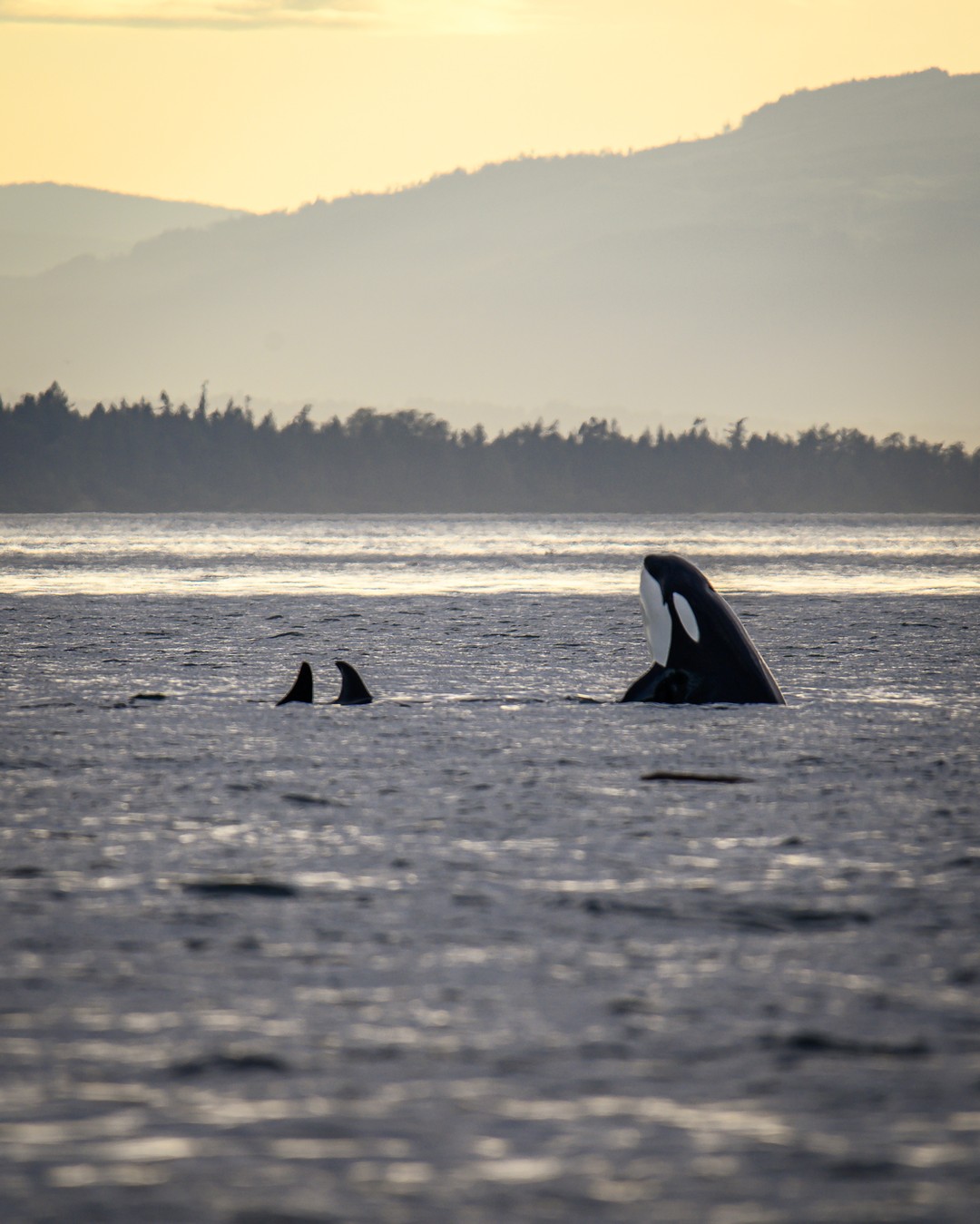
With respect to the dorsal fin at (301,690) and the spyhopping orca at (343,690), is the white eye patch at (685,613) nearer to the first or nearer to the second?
the spyhopping orca at (343,690)

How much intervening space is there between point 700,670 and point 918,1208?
476 inches

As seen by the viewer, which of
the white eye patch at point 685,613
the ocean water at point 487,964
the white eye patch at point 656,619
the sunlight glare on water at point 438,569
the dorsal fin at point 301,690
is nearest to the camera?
the ocean water at point 487,964

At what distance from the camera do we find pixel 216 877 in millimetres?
7391

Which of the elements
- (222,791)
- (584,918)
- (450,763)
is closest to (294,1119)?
(584,918)

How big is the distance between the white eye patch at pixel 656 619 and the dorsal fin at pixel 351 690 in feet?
9.94

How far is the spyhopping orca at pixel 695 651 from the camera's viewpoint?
1554cm

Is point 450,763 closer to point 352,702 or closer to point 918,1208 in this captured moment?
point 352,702

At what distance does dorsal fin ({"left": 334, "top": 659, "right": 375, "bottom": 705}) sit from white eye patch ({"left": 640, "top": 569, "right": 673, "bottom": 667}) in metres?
3.03

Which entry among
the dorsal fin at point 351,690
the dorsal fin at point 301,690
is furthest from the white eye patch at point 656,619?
the dorsal fin at point 301,690

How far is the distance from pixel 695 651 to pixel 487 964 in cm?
1029

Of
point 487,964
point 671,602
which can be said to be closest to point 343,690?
point 671,602

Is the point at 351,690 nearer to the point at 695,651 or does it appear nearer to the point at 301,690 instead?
the point at 301,690

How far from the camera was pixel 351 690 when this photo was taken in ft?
51.0

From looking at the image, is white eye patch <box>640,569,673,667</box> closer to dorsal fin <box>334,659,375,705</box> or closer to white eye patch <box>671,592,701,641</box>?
white eye patch <box>671,592,701,641</box>
